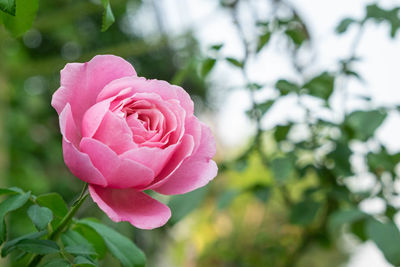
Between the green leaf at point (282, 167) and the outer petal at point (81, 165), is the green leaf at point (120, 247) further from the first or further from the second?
the green leaf at point (282, 167)

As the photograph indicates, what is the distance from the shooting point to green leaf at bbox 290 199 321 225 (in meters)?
0.51

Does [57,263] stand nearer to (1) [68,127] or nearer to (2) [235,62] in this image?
(1) [68,127]

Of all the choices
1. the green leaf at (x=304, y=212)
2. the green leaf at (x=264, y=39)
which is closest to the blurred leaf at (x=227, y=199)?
the green leaf at (x=304, y=212)

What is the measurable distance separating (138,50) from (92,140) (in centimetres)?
121

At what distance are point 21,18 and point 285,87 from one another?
0.90 ft

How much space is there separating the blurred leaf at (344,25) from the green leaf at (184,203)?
23cm

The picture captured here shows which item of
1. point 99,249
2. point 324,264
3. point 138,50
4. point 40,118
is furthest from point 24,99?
point 99,249

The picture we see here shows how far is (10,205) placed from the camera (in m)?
0.25

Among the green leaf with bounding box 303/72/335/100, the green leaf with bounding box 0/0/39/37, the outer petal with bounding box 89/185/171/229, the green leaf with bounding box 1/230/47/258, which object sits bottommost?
the green leaf with bounding box 303/72/335/100

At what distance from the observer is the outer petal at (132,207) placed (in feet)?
0.65

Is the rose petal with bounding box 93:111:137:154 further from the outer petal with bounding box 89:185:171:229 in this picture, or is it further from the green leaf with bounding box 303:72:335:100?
the green leaf with bounding box 303:72:335:100

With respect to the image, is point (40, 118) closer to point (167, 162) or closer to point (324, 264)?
point (324, 264)

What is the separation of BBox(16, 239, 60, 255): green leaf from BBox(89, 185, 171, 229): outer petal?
49 millimetres

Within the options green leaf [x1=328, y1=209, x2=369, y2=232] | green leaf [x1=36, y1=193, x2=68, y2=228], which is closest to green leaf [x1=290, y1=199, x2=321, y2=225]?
green leaf [x1=328, y1=209, x2=369, y2=232]
